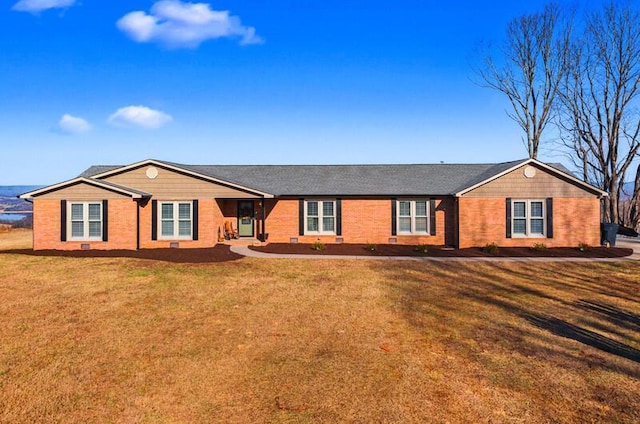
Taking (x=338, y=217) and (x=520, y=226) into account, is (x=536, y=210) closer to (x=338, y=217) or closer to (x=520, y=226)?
(x=520, y=226)

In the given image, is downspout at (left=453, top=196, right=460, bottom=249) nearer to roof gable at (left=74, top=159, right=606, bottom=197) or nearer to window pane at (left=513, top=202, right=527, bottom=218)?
roof gable at (left=74, top=159, right=606, bottom=197)

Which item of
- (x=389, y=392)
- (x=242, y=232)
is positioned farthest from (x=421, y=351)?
(x=242, y=232)

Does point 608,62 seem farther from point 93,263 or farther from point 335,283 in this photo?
point 93,263

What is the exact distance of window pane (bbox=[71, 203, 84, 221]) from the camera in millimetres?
18375

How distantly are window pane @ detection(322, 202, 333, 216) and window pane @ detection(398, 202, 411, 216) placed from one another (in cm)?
373

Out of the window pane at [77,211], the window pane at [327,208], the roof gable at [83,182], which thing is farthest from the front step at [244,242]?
the window pane at [77,211]

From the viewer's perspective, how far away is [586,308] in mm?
9609

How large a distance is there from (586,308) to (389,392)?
7193 mm

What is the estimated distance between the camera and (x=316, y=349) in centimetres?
696

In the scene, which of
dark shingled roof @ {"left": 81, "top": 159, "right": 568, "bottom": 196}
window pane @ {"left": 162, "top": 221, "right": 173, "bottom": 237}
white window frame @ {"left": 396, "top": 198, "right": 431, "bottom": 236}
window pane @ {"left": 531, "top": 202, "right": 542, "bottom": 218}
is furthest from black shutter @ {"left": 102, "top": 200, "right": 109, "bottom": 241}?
window pane @ {"left": 531, "top": 202, "right": 542, "bottom": 218}

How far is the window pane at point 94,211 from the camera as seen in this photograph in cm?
1845

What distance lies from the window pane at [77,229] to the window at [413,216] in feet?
53.0

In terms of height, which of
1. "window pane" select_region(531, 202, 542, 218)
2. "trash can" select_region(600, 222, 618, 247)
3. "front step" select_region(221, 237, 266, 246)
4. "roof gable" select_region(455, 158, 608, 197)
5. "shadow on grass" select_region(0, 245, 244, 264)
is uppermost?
"roof gable" select_region(455, 158, 608, 197)

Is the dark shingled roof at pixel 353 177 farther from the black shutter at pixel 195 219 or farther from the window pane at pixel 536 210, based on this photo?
the window pane at pixel 536 210
